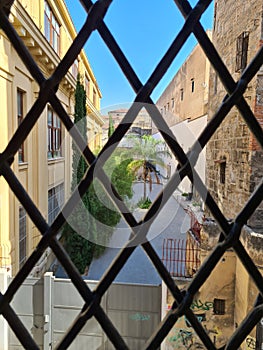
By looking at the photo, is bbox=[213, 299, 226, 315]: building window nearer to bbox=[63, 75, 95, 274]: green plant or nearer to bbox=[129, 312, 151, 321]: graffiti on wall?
bbox=[129, 312, 151, 321]: graffiti on wall

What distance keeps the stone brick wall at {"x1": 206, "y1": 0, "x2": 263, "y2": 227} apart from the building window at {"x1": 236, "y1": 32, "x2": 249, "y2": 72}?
67mm

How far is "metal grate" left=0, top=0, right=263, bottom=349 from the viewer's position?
384 mm

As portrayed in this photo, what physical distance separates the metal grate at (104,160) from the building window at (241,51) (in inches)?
108

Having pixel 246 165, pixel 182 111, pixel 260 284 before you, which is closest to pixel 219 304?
pixel 246 165

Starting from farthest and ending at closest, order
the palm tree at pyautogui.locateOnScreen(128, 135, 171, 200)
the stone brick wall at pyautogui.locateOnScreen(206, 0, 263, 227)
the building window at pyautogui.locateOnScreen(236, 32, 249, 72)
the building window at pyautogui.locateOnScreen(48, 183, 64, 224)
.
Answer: the palm tree at pyautogui.locateOnScreen(128, 135, 171, 200), the building window at pyautogui.locateOnScreen(48, 183, 64, 224), the building window at pyautogui.locateOnScreen(236, 32, 249, 72), the stone brick wall at pyautogui.locateOnScreen(206, 0, 263, 227)

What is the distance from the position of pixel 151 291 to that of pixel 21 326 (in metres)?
2.84

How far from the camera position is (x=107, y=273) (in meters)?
0.39

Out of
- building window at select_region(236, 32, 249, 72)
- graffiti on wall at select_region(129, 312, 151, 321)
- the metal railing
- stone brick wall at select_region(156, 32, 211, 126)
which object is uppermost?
stone brick wall at select_region(156, 32, 211, 126)

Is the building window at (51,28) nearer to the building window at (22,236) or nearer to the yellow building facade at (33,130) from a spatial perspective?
the yellow building facade at (33,130)

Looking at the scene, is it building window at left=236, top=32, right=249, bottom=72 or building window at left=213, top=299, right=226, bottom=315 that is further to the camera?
building window at left=236, top=32, right=249, bottom=72

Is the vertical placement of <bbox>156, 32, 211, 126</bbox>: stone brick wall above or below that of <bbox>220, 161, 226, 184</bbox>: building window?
above

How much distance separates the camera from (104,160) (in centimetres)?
39

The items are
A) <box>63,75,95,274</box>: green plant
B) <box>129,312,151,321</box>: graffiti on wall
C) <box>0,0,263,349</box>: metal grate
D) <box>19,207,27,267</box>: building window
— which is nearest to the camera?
<box>0,0,263,349</box>: metal grate

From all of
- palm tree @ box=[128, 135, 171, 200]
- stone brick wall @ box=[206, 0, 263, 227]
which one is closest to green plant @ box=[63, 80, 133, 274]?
stone brick wall @ box=[206, 0, 263, 227]
